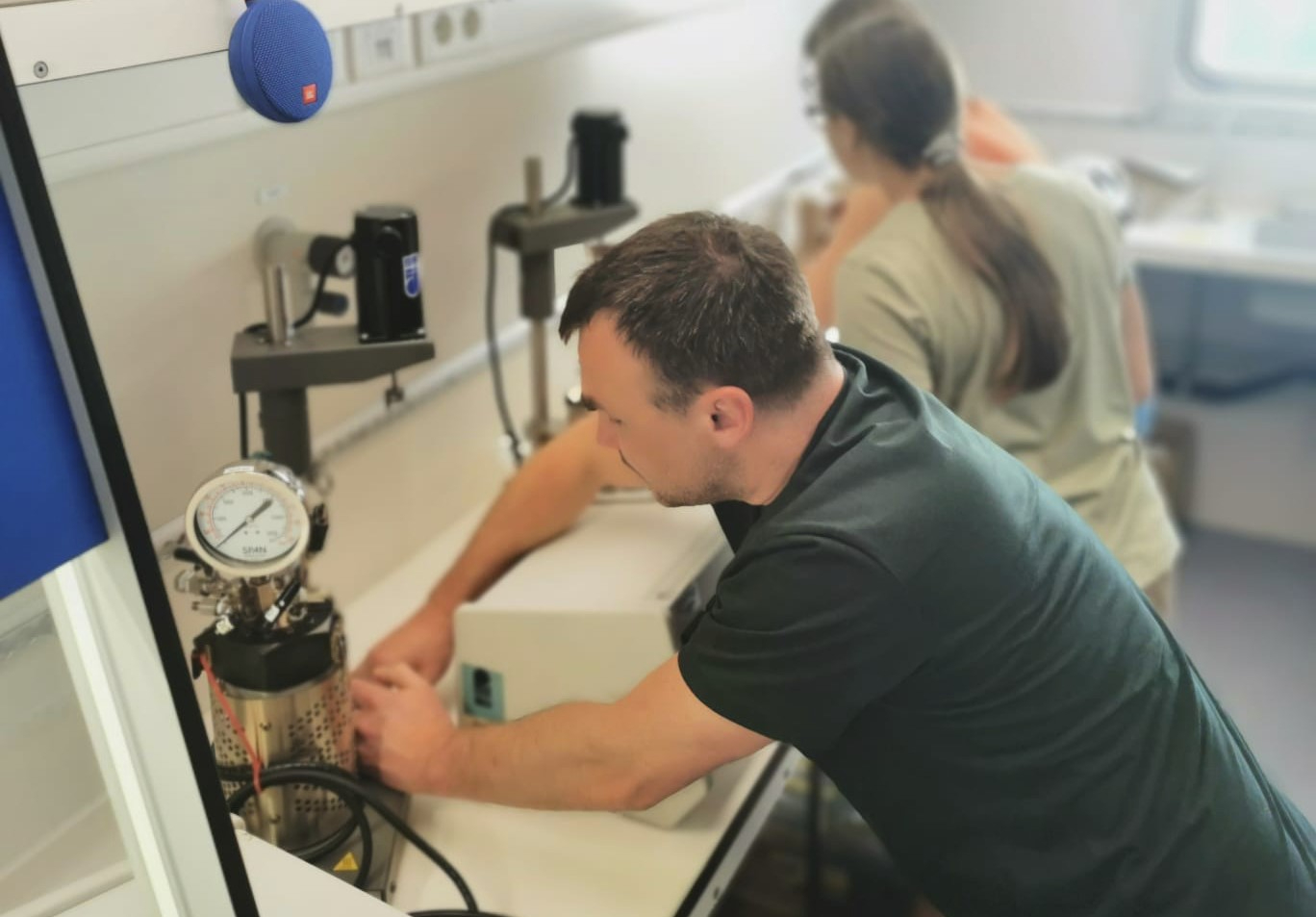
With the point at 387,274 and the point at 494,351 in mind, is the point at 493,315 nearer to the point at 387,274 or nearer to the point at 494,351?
the point at 494,351

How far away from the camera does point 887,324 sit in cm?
162

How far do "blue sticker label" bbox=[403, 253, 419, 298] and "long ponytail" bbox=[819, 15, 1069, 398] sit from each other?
0.73 meters

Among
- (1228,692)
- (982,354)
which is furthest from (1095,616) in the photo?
(1228,692)

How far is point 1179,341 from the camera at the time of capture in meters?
3.30

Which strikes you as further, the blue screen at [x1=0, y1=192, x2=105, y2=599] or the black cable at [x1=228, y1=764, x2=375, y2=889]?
the black cable at [x1=228, y1=764, x2=375, y2=889]

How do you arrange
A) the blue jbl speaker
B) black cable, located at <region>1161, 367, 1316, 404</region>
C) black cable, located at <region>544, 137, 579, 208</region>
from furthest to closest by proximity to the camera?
black cable, located at <region>1161, 367, 1316, 404</region> < black cable, located at <region>544, 137, 579, 208</region> < the blue jbl speaker

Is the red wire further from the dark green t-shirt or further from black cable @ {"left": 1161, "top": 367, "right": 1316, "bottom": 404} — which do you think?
black cable @ {"left": 1161, "top": 367, "right": 1316, "bottom": 404}

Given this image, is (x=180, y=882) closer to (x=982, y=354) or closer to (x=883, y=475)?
(x=883, y=475)

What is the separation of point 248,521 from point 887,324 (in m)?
0.86

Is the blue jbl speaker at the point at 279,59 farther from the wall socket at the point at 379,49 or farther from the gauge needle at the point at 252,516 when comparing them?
the wall socket at the point at 379,49

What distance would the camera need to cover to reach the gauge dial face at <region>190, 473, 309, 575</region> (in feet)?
3.60

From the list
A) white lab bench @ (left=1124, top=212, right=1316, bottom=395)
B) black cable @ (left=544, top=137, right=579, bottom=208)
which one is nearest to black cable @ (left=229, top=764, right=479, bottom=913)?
black cable @ (left=544, top=137, right=579, bottom=208)

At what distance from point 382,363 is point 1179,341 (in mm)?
2606

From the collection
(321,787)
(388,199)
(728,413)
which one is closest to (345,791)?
(321,787)
